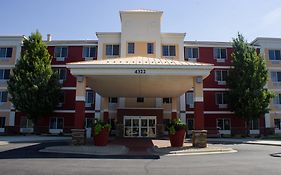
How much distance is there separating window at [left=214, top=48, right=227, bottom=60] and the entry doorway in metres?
12.5

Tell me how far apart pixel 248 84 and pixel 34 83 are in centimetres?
2553

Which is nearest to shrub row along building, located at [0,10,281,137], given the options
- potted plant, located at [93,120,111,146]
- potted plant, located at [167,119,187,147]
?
potted plant, located at [93,120,111,146]

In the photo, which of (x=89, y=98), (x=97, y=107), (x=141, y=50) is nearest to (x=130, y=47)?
(x=141, y=50)

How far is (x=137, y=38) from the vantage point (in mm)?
35906

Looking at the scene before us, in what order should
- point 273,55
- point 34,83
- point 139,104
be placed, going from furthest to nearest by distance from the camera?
point 273,55 < point 139,104 < point 34,83

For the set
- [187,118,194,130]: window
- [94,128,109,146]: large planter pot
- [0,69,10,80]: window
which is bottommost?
[94,128,109,146]: large planter pot

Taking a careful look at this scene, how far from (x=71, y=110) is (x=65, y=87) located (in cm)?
320

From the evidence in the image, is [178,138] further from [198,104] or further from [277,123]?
[277,123]

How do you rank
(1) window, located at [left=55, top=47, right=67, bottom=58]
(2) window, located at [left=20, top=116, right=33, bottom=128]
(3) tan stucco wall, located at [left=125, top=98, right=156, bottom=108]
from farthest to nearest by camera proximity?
1. (1) window, located at [left=55, top=47, right=67, bottom=58]
2. (2) window, located at [left=20, top=116, right=33, bottom=128]
3. (3) tan stucco wall, located at [left=125, top=98, right=156, bottom=108]

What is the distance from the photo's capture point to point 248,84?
34062 millimetres

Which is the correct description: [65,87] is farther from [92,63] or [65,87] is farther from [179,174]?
[179,174]

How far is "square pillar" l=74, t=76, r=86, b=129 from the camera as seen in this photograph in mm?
19109

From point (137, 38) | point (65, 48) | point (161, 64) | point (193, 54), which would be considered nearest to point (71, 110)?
point (65, 48)

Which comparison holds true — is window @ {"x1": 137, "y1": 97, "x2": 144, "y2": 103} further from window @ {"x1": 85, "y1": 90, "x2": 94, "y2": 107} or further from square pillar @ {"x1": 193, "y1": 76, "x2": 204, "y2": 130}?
square pillar @ {"x1": 193, "y1": 76, "x2": 204, "y2": 130}
